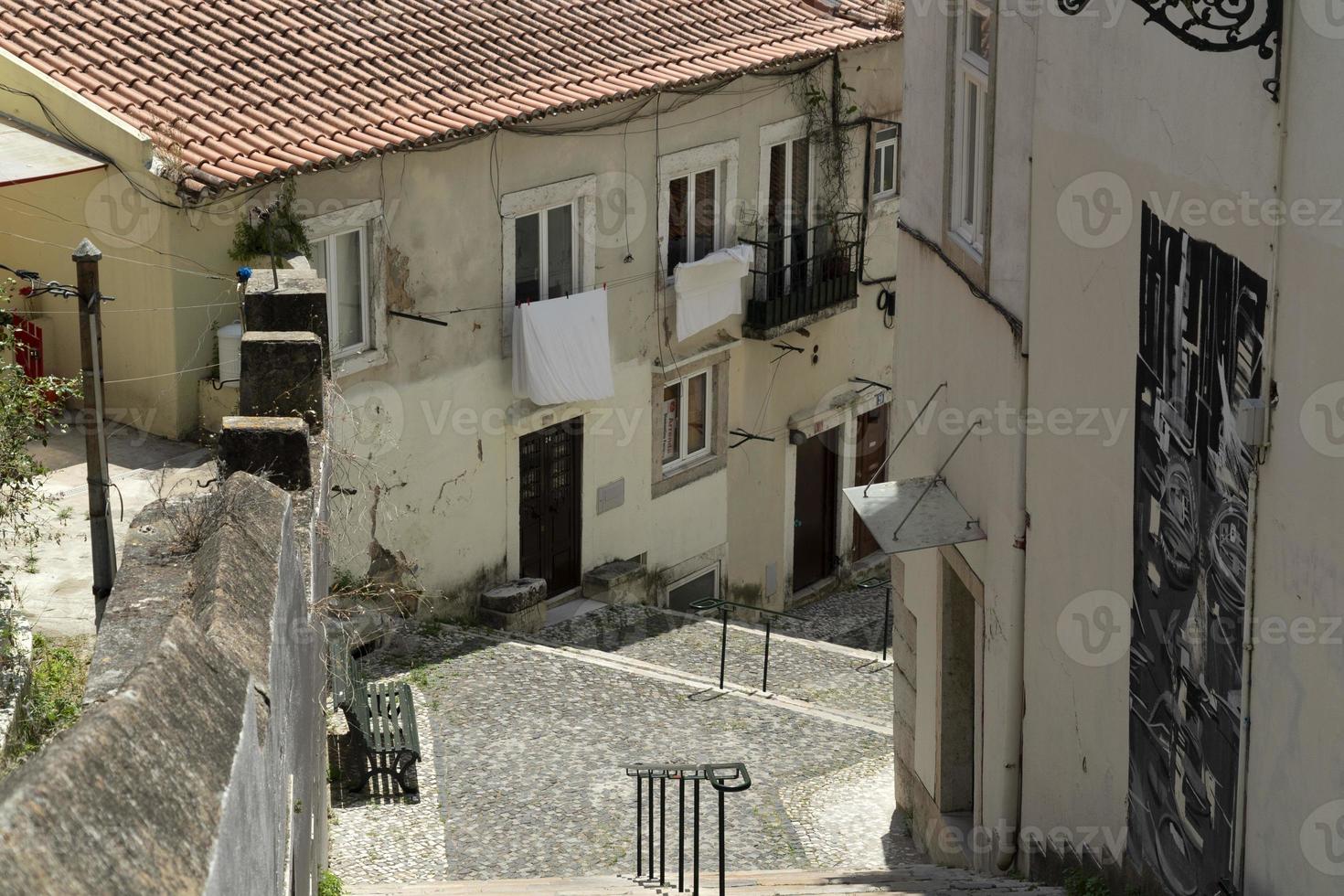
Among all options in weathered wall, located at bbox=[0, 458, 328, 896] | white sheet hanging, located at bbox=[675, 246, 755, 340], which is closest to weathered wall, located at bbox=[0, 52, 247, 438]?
white sheet hanging, located at bbox=[675, 246, 755, 340]

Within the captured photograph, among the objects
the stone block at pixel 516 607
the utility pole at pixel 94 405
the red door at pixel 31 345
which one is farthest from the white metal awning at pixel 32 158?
the stone block at pixel 516 607

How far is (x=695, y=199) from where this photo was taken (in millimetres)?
20359

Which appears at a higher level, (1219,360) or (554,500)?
Result: (1219,360)

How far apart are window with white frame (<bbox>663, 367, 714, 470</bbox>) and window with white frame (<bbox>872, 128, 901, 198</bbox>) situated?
12.1 feet

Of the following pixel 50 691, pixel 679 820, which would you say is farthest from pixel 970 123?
pixel 50 691

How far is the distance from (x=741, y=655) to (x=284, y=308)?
26.1 feet

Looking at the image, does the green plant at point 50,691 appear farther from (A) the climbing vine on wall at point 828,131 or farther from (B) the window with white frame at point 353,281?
(A) the climbing vine on wall at point 828,131

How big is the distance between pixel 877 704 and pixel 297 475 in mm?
8972

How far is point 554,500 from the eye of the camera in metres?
19.5

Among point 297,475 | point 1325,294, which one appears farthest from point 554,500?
point 1325,294

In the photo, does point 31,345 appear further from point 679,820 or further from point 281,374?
point 679,820

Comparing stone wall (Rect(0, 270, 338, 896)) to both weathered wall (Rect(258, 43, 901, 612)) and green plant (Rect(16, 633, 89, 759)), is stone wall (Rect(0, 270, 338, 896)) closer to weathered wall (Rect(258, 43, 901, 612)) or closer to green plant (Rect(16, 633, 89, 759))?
green plant (Rect(16, 633, 89, 759))

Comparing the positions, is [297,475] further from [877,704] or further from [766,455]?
[766,455]

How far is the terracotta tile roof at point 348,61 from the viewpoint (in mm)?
14414
